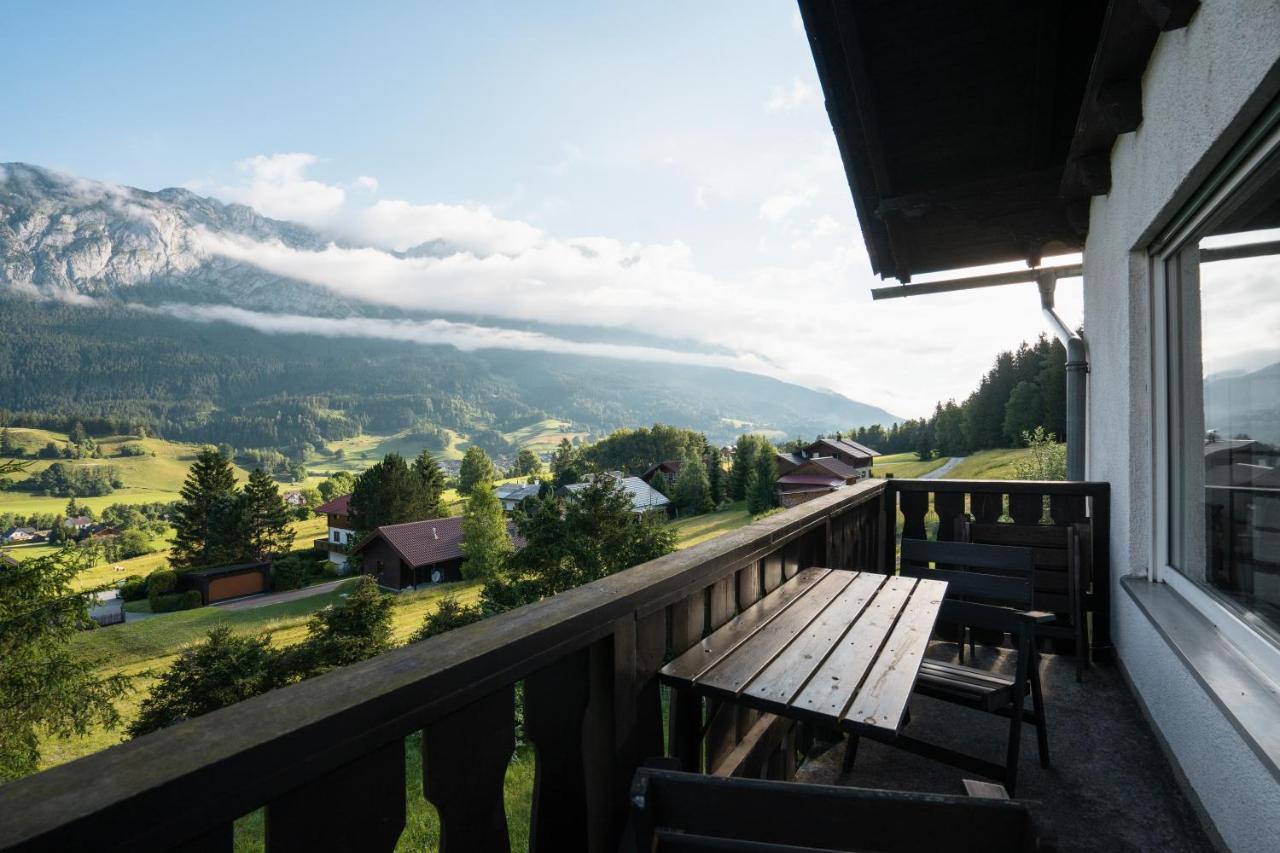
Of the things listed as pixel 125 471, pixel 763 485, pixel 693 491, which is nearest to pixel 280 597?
pixel 693 491

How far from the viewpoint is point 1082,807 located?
220cm

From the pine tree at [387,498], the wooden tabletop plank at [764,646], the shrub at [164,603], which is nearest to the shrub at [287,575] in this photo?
the pine tree at [387,498]

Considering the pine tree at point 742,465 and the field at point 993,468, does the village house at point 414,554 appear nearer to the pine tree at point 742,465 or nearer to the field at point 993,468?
the pine tree at point 742,465

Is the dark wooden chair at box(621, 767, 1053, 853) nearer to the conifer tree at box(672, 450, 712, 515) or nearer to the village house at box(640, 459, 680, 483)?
the conifer tree at box(672, 450, 712, 515)

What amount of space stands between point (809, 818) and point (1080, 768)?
2.39 meters

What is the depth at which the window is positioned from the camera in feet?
5.65

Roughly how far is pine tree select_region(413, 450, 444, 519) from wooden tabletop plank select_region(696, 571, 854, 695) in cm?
5548

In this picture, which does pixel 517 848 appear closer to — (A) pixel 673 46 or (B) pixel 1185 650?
(B) pixel 1185 650

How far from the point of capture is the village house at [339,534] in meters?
53.8

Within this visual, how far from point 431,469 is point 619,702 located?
5840cm

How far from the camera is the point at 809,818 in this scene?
773mm

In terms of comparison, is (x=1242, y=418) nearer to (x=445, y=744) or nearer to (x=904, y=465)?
(x=445, y=744)

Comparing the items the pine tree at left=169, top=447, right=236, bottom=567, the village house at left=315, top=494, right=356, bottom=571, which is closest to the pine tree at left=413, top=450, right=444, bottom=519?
the village house at left=315, top=494, right=356, bottom=571

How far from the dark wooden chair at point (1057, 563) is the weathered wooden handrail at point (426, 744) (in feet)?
8.34
